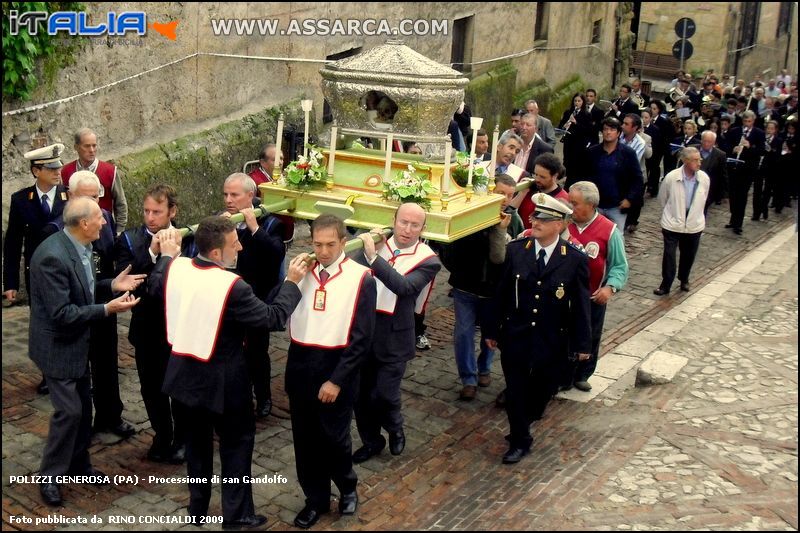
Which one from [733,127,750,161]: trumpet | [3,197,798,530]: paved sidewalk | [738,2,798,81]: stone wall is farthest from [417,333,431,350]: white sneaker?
[738,2,798,81]: stone wall

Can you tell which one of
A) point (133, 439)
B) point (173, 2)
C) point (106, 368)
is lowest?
point (133, 439)

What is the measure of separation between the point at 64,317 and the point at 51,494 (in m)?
1.03

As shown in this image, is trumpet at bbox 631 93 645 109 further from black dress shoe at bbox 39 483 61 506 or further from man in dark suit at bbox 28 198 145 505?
black dress shoe at bbox 39 483 61 506

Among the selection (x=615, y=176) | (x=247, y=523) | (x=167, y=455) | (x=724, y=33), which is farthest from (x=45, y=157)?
(x=724, y=33)

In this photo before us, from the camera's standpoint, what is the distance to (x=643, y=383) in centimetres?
882

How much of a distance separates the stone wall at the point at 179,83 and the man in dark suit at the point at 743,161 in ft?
16.6

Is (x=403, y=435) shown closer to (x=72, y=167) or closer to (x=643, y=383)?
(x=643, y=383)

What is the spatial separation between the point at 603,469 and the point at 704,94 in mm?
17384

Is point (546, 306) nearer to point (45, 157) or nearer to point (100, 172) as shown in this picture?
point (45, 157)

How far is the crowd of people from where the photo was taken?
595 centimetres

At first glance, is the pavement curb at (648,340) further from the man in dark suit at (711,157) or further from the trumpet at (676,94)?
the trumpet at (676,94)

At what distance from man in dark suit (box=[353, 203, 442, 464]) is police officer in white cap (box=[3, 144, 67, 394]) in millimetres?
2318

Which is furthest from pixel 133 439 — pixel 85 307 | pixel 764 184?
pixel 764 184

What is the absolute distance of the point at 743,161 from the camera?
51.9 feet
